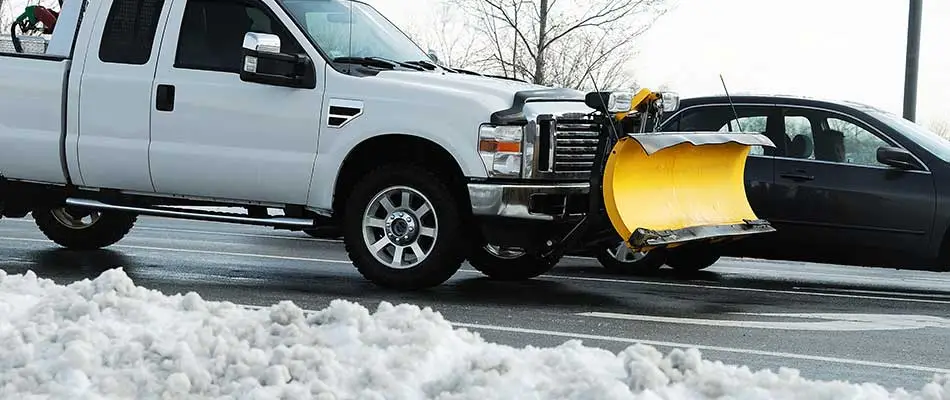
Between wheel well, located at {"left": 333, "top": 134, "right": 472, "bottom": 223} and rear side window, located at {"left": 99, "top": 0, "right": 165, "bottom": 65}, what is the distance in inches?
64.5

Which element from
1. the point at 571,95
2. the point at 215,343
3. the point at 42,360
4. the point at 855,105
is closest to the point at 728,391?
the point at 215,343

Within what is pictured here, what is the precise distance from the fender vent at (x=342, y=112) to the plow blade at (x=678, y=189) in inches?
65.3

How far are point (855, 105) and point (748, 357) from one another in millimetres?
5029

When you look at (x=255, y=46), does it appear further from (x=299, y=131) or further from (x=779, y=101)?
(x=779, y=101)

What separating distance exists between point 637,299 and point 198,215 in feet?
9.80

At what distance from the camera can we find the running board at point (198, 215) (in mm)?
9586

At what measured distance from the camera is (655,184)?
9281 millimetres

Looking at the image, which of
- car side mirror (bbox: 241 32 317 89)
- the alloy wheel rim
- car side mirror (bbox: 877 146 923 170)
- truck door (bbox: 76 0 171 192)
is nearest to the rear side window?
truck door (bbox: 76 0 171 192)

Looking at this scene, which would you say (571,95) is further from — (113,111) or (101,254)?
(101,254)

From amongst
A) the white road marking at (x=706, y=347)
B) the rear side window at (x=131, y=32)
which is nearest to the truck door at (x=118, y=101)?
the rear side window at (x=131, y=32)

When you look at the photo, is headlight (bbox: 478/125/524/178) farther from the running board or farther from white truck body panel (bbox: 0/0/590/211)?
the running board

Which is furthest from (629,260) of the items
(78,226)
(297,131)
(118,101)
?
(78,226)

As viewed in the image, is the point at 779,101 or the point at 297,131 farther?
the point at 779,101

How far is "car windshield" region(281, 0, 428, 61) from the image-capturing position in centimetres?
991
